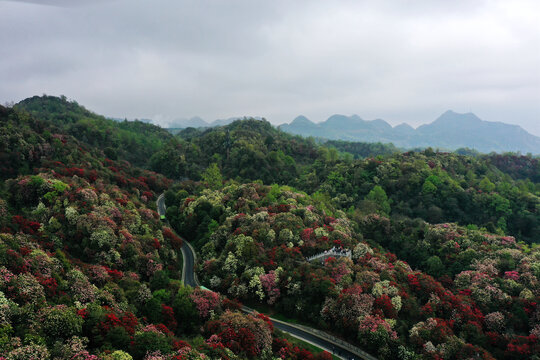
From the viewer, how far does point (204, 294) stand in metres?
31.7

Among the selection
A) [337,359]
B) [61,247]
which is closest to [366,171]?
[337,359]

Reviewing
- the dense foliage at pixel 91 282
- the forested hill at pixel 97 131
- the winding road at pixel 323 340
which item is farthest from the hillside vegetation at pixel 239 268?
the forested hill at pixel 97 131

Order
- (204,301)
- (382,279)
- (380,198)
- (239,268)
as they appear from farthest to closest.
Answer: (380,198) → (239,268) → (382,279) → (204,301)

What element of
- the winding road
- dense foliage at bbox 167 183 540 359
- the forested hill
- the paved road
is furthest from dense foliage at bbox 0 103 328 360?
the forested hill

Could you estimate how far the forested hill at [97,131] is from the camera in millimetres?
89938

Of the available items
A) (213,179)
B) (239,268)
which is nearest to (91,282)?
(239,268)

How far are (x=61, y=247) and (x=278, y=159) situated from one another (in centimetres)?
6700

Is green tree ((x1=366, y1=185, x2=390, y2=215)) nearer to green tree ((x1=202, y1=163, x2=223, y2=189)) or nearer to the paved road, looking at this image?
green tree ((x1=202, y1=163, x2=223, y2=189))

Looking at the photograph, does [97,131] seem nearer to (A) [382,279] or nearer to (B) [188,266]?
(B) [188,266]

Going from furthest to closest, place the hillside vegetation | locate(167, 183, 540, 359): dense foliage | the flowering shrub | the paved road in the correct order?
the paved road < locate(167, 183, 540, 359): dense foliage < the flowering shrub < the hillside vegetation

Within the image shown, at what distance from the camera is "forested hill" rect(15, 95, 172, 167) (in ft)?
295

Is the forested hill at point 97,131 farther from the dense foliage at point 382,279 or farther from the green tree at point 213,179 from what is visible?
the dense foliage at point 382,279

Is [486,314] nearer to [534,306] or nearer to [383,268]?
[534,306]

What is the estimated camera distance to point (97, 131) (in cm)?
9256
